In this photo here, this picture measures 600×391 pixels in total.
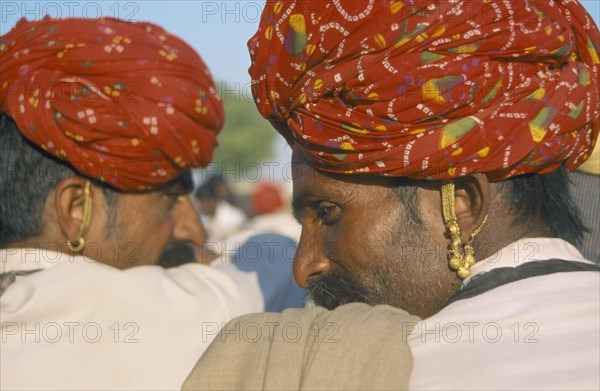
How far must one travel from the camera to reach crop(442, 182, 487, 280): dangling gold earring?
2.28 m

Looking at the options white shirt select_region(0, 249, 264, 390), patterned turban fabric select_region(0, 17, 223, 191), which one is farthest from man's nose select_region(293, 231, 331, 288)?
patterned turban fabric select_region(0, 17, 223, 191)

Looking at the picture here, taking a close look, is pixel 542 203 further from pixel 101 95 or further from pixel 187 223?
pixel 187 223

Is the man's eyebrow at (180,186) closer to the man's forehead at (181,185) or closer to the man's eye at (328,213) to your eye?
the man's forehead at (181,185)

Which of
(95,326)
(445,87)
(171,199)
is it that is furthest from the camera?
(171,199)

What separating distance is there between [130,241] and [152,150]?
366 mm

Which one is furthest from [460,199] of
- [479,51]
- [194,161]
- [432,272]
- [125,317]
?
[194,161]

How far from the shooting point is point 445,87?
220 centimetres

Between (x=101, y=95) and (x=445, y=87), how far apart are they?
1505 mm

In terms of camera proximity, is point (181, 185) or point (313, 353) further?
point (181, 185)

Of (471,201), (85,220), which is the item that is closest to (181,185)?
(85,220)

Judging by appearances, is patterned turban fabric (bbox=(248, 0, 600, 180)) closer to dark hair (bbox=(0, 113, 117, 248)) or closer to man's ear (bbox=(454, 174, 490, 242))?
man's ear (bbox=(454, 174, 490, 242))

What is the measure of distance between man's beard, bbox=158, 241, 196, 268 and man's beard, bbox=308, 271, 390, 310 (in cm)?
126

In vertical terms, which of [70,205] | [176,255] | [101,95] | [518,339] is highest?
[101,95]

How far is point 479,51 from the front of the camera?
2225mm
